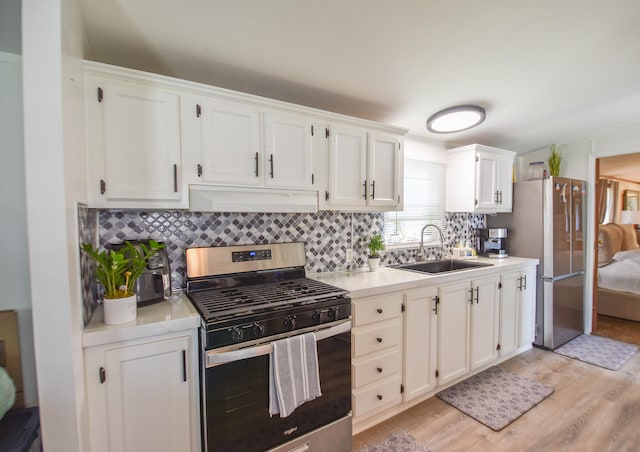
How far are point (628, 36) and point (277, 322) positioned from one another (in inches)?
113

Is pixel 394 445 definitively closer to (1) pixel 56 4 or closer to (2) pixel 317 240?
(2) pixel 317 240

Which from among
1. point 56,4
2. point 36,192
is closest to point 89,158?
point 36,192

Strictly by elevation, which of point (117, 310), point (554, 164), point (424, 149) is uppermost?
point (424, 149)

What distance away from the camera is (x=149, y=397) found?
1354 millimetres

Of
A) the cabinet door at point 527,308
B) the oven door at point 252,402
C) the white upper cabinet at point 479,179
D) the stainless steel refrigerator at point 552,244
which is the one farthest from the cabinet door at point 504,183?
the oven door at point 252,402

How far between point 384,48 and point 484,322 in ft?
7.87

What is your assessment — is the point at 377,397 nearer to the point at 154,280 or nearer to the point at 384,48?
the point at 154,280

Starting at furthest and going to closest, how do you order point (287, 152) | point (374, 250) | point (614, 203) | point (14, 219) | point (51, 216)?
1. point (614, 203)
2. point (374, 250)
3. point (287, 152)
4. point (14, 219)
5. point (51, 216)

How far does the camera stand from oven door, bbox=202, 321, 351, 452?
1.39 metres

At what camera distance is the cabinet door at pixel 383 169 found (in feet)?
7.59

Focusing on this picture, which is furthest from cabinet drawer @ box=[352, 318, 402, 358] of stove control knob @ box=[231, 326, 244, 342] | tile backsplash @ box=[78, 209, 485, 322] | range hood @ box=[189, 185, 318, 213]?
range hood @ box=[189, 185, 318, 213]

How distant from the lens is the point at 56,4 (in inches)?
41.2

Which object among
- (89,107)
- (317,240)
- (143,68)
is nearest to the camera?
(89,107)

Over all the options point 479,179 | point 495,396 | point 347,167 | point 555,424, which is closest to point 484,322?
point 495,396
